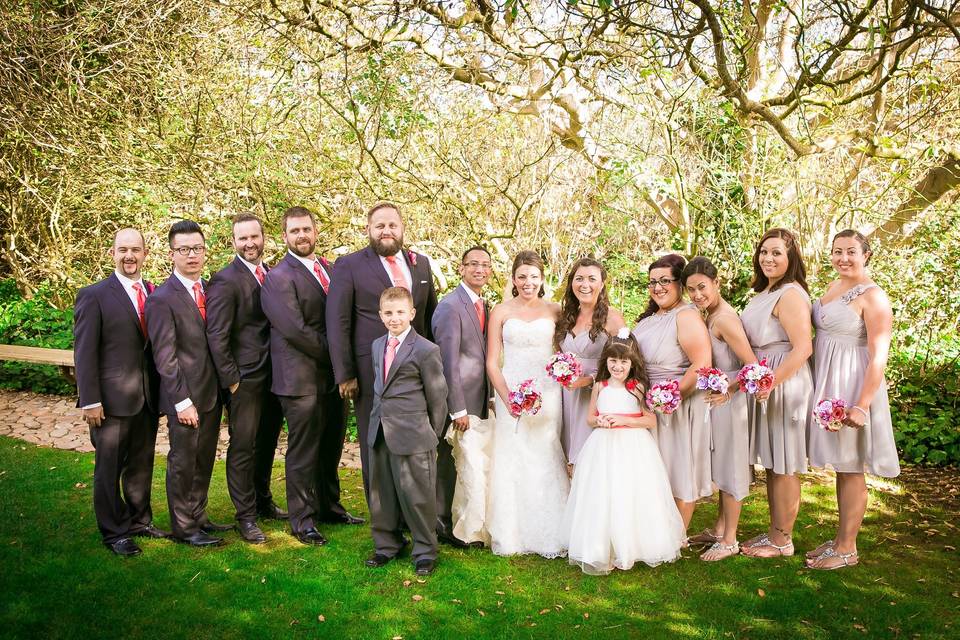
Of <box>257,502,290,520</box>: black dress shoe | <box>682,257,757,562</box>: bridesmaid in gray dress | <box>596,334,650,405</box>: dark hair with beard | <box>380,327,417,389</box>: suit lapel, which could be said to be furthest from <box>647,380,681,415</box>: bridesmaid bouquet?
<box>257,502,290,520</box>: black dress shoe

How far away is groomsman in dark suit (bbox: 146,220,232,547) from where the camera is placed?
4879mm

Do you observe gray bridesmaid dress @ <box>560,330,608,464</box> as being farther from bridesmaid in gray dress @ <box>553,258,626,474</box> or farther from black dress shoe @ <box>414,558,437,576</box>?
black dress shoe @ <box>414,558,437,576</box>

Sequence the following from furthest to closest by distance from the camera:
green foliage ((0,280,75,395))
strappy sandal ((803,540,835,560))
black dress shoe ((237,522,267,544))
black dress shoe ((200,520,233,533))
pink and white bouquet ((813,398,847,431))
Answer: green foliage ((0,280,75,395)) < black dress shoe ((200,520,233,533)) < black dress shoe ((237,522,267,544)) < strappy sandal ((803,540,835,560)) < pink and white bouquet ((813,398,847,431))

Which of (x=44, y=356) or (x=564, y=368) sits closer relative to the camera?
(x=564, y=368)

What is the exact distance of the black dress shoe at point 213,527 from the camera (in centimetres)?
540

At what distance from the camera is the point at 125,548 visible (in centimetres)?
494

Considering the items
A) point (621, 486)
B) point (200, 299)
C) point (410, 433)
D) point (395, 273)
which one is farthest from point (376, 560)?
point (200, 299)

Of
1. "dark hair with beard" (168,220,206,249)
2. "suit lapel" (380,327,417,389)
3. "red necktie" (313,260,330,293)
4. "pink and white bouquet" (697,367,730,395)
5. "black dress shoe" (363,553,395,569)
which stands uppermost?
"dark hair with beard" (168,220,206,249)

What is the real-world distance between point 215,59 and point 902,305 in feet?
26.5

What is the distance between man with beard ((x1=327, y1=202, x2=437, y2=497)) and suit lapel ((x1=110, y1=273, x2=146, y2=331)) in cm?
133

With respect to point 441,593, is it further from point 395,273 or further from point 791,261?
point 791,261

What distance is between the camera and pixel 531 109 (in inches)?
308

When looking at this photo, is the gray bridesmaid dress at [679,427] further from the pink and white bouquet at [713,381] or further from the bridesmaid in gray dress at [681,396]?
the pink and white bouquet at [713,381]

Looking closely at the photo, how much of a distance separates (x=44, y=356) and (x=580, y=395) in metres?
8.27
